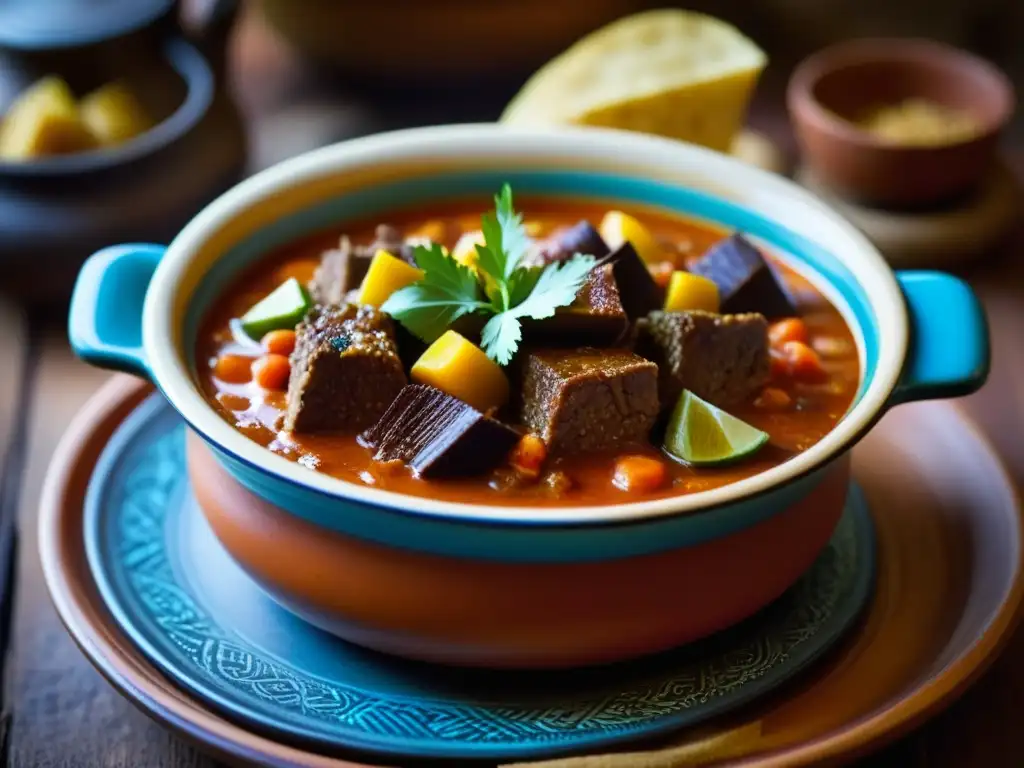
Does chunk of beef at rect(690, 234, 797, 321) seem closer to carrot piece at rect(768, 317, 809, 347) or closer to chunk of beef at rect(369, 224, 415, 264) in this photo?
carrot piece at rect(768, 317, 809, 347)

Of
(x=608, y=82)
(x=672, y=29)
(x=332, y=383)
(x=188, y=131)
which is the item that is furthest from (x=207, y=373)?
(x=672, y=29)

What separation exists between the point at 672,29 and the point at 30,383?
2.14m

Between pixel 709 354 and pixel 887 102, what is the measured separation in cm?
218

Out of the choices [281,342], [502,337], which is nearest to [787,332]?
[502,337]

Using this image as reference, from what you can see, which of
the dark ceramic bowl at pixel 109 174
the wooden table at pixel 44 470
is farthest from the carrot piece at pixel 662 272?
the dark ceramic bowl at pixel 109 174

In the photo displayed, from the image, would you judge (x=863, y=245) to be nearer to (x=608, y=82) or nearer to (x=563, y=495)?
(x=563, y=495)

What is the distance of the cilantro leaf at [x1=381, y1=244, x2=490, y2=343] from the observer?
244cm

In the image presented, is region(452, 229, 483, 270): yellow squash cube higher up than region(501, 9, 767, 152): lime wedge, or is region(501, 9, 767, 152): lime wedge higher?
region(452, 229, 483, 270): yellow squash cube

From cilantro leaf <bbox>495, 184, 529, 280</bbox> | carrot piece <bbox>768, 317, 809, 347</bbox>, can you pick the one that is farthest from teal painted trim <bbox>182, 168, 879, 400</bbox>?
cilantro leaf <bbox>495, 184, 529, 280</bbox>

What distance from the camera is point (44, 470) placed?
3111mm

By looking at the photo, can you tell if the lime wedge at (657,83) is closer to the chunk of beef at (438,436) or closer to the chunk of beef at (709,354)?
the chunk of beef at (709,354)

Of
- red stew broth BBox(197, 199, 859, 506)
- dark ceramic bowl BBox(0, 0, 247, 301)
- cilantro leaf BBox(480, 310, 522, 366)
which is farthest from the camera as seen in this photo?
dark ceramic bowl BBox(0, 0, 247, 301)

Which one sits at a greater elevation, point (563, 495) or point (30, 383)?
point (563, 495)

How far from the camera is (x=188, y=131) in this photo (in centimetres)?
368
